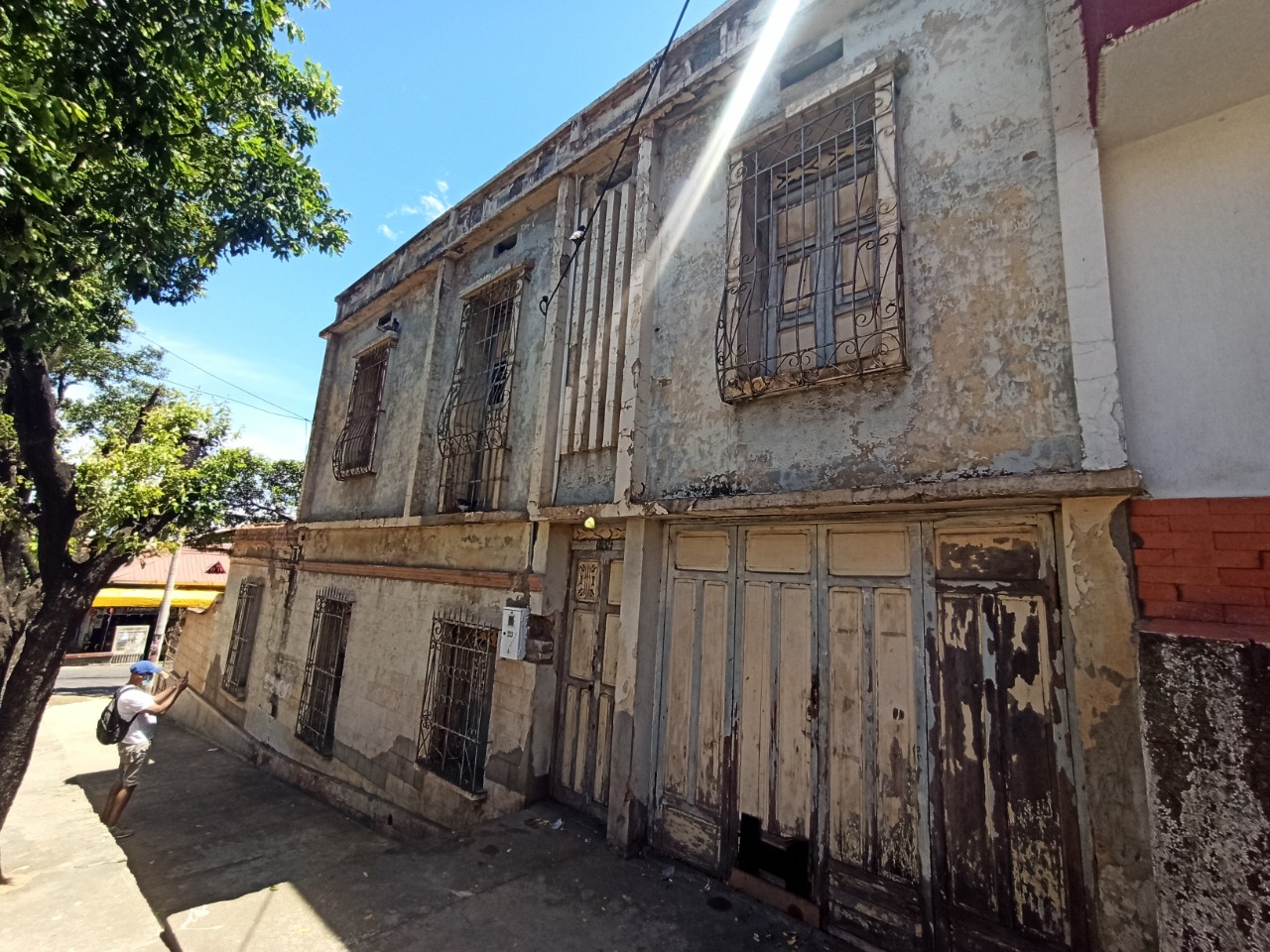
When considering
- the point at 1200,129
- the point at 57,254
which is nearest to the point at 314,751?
the point at 57,254

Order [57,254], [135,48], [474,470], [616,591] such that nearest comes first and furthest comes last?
1. [135,48]
2. [57,254]
3. [616,591]
4. [474,470]

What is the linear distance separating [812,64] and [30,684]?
9225mm

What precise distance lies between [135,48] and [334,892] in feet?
19.4

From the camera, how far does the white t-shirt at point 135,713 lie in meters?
6.59

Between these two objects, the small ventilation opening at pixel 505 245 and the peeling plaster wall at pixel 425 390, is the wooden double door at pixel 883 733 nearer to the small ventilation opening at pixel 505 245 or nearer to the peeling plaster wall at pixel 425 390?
the peeling plaster wall at pixel 425 390

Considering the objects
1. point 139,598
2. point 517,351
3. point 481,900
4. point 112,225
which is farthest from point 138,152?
point 139,598

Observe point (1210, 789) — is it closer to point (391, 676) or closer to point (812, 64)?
point (812, 64)

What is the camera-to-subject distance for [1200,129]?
9.06 ft

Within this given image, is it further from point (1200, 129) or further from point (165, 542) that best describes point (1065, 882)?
point (165, 542)

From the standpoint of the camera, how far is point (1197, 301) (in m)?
2.62

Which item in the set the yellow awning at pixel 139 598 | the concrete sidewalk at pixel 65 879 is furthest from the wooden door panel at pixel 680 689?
the yellow awning at pixel 139 598

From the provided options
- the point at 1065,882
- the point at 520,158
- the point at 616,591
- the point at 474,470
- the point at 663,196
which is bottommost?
the point at 1065,882

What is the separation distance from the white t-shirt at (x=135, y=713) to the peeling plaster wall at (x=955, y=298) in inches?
278

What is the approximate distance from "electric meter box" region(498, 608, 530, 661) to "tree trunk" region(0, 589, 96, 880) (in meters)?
4.77
